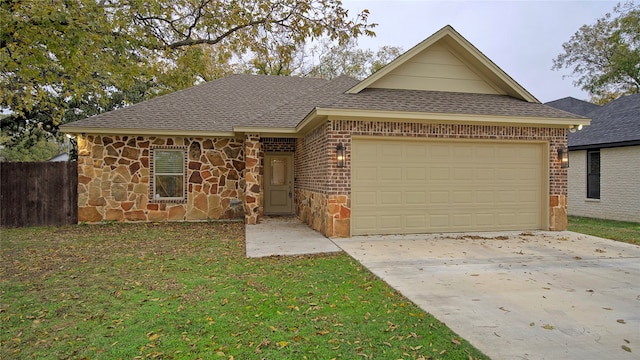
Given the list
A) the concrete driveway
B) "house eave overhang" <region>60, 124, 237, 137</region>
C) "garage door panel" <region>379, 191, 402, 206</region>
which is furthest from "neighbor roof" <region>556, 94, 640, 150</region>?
"house eave overhang" <region>60, 124, 237, 137</region>

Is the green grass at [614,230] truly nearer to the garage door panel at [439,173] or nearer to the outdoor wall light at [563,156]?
the outdoor wall light at [563,156]

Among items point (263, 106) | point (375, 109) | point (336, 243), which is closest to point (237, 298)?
point (336, 243)

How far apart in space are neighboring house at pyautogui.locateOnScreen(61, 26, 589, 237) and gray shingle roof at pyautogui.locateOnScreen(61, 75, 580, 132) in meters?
0.07

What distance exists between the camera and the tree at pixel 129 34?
5469mm

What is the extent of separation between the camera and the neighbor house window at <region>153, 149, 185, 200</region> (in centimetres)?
1140

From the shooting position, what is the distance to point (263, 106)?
12.9 metres

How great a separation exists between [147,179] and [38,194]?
121 inches

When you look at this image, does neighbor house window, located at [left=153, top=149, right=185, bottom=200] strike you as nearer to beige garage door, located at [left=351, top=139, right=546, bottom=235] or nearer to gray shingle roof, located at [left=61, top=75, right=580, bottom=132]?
gray shingle roof, located at [left=61, top=75, right=580, bottom=132]

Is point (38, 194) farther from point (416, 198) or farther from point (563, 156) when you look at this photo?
point (563, 156)

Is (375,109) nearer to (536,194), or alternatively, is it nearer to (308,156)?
(308,156)

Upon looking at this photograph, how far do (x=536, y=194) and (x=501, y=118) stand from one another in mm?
2331

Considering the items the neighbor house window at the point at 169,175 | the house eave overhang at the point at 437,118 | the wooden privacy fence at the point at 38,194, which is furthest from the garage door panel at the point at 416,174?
the wooden privacy fence at the point at 38,194

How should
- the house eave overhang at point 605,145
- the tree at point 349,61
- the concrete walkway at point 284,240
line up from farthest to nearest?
1. the tree at point 349,61
2. the house eave overhang at point 605,145
3. the concrete walkway at point 284,240

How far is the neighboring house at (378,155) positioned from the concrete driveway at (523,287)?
0.96 m
